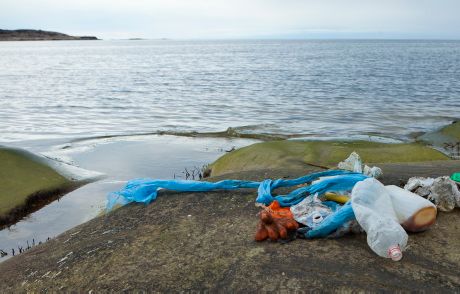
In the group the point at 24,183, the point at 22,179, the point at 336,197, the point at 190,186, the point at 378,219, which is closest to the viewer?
the point at 378,219

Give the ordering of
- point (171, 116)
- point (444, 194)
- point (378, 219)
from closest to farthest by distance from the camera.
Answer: point (378, 219) → point (444, 194) → point (171, 116)

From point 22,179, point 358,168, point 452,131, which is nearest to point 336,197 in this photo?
point 358,168

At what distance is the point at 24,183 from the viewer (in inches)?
348

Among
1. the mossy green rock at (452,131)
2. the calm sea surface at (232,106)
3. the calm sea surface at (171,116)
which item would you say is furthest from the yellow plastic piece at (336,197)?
the mossy green rock at (452,131)

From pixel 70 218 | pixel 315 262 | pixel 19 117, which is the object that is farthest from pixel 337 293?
pixel 19 117

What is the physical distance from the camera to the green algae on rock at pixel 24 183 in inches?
313

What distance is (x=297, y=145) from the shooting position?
1098 centimetres

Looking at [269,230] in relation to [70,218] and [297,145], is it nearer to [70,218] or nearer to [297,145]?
[70,218]

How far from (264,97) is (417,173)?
20340 mm

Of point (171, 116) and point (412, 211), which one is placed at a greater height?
point (412, 211)

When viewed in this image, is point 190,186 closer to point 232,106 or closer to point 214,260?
point 214,260

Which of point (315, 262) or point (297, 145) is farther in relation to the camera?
point (297, 145)

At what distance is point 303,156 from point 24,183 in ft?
18.7

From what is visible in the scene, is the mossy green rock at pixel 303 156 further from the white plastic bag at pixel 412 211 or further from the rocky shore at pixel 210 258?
the white plastic bag at pixel 412 211
